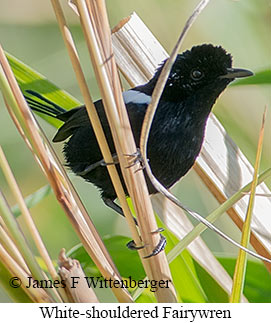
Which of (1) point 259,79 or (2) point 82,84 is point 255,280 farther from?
(2) point 82,84

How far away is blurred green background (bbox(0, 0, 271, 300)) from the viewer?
→ 162cm

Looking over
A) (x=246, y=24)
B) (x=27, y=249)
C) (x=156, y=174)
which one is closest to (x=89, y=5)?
(x=27, y=249)

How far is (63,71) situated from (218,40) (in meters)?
0.57

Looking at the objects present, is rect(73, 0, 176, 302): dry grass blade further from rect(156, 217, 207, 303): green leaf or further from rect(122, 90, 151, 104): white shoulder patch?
rect(122, 90, 151, 104): white shoulder patch

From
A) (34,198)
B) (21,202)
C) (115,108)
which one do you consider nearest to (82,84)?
(115,108)

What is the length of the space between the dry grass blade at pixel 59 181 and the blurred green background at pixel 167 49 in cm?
84

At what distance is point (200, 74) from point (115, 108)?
0.72 metres

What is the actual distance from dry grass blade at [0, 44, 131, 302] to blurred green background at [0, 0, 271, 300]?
0.84 meters

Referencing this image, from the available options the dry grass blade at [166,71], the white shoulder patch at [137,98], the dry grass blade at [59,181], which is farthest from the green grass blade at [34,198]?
the dry grass blade at [166,71]

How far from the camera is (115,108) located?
0.71 meters

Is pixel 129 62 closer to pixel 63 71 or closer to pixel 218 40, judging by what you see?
pixel 218 40

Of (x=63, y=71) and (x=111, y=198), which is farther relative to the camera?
(x=63, y=71)

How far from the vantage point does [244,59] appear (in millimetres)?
1718

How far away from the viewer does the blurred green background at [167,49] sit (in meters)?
1.62
